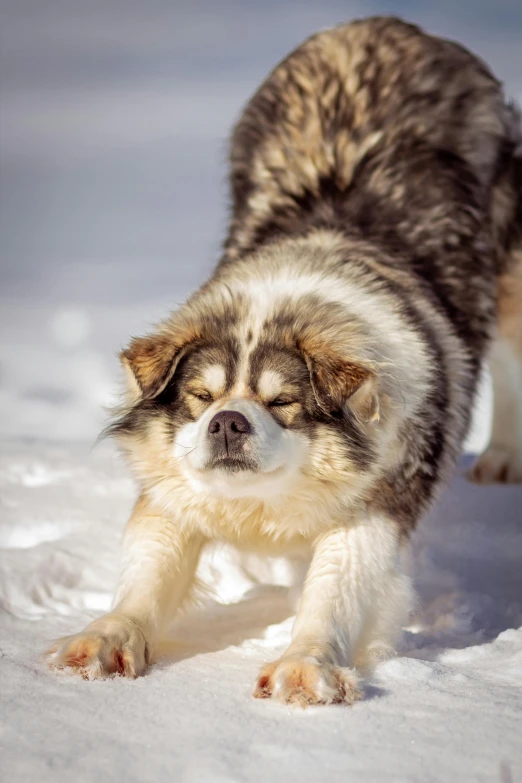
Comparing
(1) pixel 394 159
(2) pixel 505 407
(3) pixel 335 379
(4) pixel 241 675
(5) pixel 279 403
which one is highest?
(1) pixel 394 159

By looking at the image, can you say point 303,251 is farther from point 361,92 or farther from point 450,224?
point 361,92

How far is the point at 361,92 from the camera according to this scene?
5418mm

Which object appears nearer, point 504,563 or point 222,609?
point 222,609

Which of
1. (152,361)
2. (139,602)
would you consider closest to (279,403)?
(152,361)

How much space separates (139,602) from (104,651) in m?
0.41

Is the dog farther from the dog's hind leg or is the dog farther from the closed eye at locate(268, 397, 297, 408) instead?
the dog's hind leg

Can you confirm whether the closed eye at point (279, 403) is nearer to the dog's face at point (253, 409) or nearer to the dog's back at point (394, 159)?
the dog's face at point (253, 409)

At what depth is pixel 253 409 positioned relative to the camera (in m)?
3.55

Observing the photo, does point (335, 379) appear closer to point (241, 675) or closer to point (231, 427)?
point (231, 427)

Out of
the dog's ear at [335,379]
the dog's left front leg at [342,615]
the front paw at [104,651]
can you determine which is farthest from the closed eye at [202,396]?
the front paw at [104,651]

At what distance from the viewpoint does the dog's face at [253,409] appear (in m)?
3.52

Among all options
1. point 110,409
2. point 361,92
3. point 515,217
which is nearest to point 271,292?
point 110,409

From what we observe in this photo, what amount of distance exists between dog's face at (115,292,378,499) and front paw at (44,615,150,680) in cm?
62

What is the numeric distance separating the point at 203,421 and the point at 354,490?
2.12 feet
